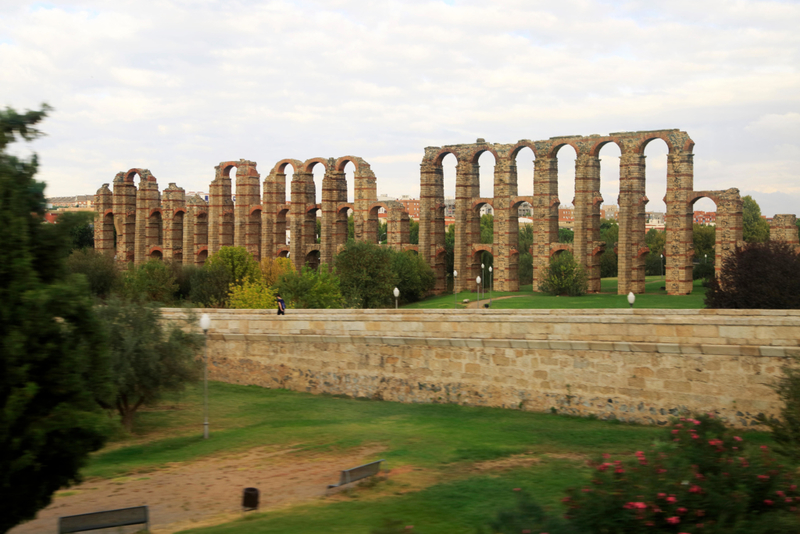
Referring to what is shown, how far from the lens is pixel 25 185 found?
30.0ft

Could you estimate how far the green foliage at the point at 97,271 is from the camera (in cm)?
4153

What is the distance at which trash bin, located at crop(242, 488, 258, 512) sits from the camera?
10828mm

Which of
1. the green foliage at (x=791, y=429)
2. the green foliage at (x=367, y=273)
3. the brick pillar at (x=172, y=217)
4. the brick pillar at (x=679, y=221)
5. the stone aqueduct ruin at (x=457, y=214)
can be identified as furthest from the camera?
the brick pillar at (x=172, y=217)

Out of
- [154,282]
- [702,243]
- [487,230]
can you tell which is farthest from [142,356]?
[487,230]

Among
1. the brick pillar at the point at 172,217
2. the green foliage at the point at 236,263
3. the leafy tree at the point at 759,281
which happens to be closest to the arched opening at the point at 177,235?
the brick pillar at the point at 172,217

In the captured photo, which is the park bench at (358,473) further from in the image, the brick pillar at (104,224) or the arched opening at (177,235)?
the brick pillar at (104,224)

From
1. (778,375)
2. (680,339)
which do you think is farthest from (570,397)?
(778,375)

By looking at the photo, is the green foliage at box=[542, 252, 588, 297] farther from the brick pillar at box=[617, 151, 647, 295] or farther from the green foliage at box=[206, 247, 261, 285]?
the green foliage at box=[206, 247, 261, 285]

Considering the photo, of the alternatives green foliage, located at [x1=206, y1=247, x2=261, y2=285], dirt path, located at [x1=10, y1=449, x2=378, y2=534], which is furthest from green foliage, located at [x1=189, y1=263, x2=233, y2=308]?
dirt path, located at [x1=10, y1=449, x2=378, y2=534]

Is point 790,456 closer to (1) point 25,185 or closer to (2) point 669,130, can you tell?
(1) point 25,185

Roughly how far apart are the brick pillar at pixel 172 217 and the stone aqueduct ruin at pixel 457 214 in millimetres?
115

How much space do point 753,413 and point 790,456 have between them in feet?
15.9

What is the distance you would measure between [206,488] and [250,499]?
1.84m

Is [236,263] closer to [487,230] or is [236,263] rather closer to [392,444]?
[392,444]
